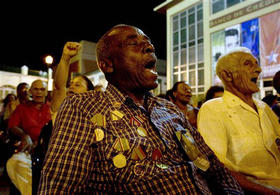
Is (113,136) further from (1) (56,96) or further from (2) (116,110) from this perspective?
(1) (56,96)

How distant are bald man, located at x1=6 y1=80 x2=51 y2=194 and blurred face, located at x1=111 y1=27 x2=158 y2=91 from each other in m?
2.30

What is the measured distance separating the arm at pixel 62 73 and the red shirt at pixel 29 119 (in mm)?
1218

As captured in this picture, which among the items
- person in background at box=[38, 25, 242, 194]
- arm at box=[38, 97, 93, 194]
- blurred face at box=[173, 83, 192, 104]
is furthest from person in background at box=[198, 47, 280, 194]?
blurred face at box=[173, 83, 192, 104]

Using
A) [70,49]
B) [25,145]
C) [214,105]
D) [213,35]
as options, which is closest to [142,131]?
[214,105]

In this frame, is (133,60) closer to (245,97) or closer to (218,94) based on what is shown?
(245,97)

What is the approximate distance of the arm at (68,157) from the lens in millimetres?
1120

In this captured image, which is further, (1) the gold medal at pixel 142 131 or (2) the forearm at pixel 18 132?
(2) the forearm at pixel 18 132

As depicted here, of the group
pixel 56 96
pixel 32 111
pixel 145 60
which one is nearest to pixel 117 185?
pixel 145 60

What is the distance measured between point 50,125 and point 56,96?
46cm

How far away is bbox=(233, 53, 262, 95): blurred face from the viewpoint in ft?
7.09

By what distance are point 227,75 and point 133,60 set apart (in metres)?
1.18

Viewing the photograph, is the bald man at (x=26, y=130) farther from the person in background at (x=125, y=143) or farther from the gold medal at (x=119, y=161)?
the gold medal at (x=119, y=161)

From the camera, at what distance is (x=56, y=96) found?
271 centimetres

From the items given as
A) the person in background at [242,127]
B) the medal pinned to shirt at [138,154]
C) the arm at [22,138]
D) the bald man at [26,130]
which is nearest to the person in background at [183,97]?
the person in background at [242,127]
